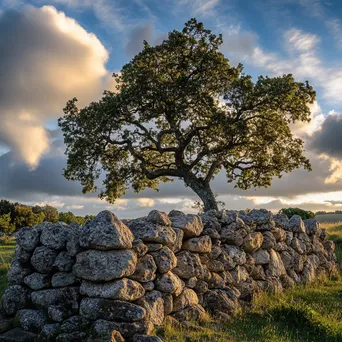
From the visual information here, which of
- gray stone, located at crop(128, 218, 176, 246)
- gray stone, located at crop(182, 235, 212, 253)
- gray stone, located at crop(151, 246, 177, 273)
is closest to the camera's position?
gray stone, located at crop(151, 246, 177, 273)

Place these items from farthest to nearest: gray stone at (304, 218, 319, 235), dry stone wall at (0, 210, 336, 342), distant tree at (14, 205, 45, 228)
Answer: distant tree at (14, 205, 45, 228), gray stone at (304, 218, 319, 235), dry stone wall at (0, 210, 336, 342)

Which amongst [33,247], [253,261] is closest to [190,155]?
[253,261]

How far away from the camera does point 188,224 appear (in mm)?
11305

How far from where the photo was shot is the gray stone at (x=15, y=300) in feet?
32.2

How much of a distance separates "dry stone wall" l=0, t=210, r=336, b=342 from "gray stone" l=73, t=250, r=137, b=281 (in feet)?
0.07

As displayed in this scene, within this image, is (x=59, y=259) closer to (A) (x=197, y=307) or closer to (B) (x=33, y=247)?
(B) (x=33, y=247)

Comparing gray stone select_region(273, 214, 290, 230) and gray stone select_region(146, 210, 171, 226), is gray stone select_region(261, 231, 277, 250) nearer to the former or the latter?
gray stone select_region(273, 214, 290, 230)

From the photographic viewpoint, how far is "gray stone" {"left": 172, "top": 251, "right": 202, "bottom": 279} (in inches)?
429

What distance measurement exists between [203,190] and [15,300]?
16.3m

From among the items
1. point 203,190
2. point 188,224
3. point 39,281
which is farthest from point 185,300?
point 203,190

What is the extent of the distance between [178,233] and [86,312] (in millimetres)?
3191

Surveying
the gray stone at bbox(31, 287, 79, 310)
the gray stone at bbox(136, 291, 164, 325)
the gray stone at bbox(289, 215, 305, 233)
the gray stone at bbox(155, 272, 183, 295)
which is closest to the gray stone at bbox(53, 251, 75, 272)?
the gray stone at bbox(31, 287, 79, 310)

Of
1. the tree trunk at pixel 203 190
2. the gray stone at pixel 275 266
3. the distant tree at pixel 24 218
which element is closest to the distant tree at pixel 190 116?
the tree trunk at pixel 203 190

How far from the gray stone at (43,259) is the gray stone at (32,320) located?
98 cm
